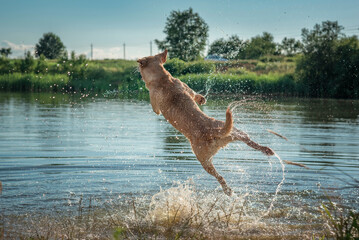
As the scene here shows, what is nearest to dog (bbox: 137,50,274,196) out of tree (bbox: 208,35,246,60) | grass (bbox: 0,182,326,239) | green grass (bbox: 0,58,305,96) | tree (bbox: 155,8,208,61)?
grass (bbox: 0,182,326,239)

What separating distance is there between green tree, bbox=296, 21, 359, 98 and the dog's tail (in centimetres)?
3804

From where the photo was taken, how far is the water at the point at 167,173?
8020 mm

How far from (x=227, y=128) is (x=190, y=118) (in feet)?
2.85

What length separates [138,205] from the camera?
8312 mm

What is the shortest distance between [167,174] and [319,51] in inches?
1557

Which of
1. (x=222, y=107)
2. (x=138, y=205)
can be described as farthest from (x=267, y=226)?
(x=222, y=107)

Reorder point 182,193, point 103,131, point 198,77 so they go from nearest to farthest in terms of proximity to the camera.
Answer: point 182,193 < point 103,131 < point 198,77

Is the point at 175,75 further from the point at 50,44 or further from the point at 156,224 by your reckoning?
the point at 50,44

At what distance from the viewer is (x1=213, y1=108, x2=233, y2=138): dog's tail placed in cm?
636

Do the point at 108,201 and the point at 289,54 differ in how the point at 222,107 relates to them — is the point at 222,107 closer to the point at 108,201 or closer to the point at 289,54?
the point at 108,201

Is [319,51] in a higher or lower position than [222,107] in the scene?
higher

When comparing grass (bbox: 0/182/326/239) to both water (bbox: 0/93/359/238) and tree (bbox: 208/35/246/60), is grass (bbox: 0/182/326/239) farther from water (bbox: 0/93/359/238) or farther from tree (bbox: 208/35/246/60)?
tree (bbox: 208/35/246/60)

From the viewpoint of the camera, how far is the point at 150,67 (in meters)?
8.15

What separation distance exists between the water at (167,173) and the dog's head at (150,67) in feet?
6.19
